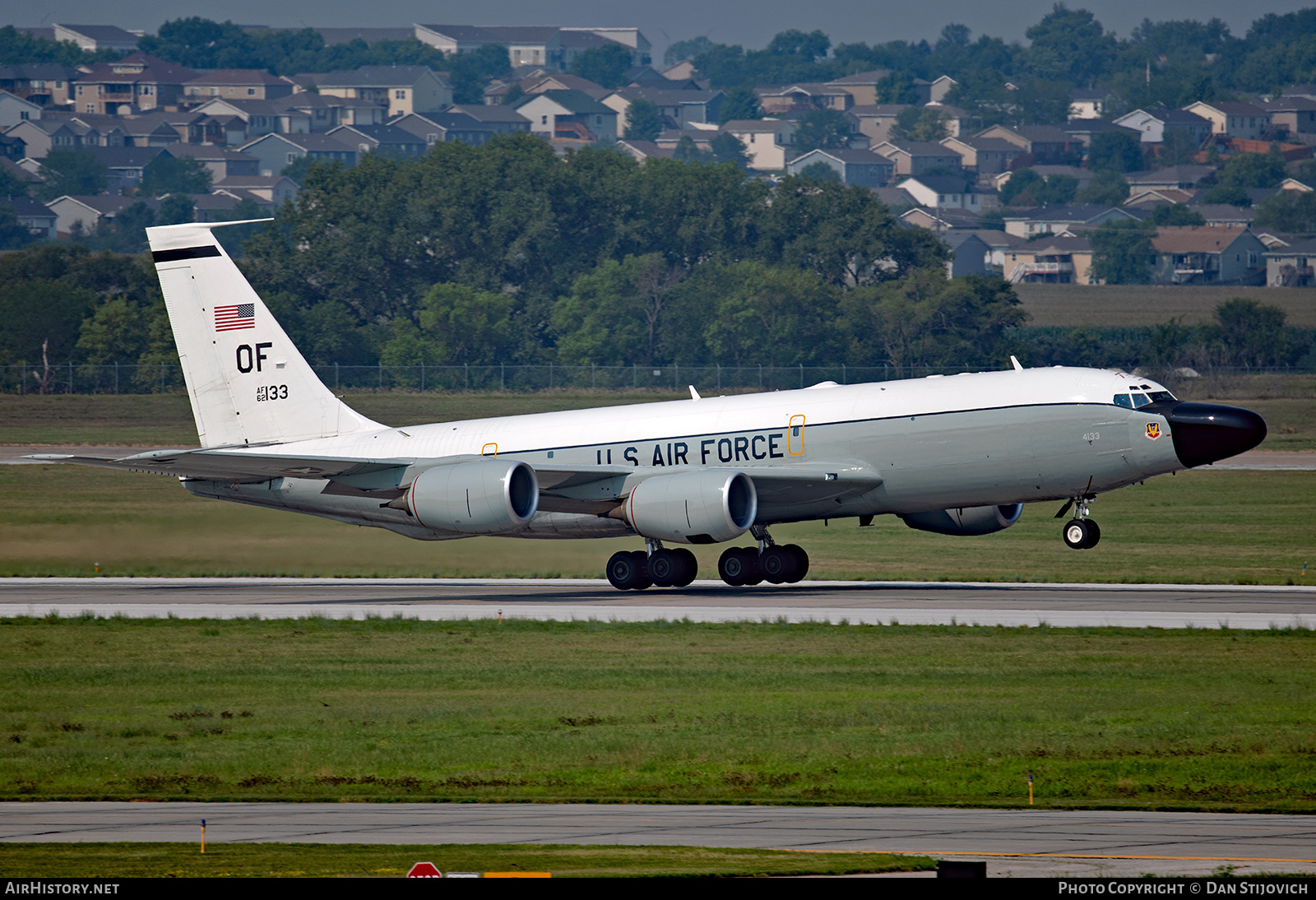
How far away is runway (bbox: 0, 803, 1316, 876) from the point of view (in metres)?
15.7

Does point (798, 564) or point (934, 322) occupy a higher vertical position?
point (934, 322)

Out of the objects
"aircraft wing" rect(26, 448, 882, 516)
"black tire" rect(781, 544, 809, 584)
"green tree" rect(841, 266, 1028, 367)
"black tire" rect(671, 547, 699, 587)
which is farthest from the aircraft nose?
"green tree" rect(841, 266, 1028, 367)

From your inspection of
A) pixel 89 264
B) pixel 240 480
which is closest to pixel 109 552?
pixel 240 480

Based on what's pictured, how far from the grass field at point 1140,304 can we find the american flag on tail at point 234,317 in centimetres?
10546

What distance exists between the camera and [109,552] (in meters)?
46.1

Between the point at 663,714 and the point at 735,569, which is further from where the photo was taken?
the point at 735,569

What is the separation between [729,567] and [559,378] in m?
67.5

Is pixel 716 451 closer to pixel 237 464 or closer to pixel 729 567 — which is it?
pixel 729 567

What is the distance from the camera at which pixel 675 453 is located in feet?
135

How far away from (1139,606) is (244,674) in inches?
722

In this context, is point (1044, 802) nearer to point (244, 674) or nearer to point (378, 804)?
point (378, 804)

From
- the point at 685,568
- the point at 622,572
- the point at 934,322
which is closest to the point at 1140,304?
the point at 934,322

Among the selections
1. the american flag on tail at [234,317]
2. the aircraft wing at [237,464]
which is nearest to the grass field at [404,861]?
the aircraft wing at [237,464]

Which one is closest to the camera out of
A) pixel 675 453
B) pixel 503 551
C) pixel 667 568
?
pixel 675 453
